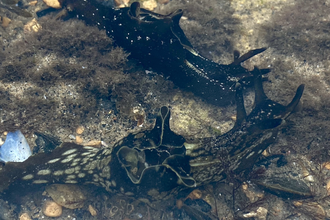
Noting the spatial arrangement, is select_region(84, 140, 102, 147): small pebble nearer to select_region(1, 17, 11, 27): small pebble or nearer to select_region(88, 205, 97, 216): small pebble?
select_region(88, 205, 97, 216): small pebble

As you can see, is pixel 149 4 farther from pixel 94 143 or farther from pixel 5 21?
pixel 94 143

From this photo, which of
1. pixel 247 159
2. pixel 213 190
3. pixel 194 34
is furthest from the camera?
pixel 194 34

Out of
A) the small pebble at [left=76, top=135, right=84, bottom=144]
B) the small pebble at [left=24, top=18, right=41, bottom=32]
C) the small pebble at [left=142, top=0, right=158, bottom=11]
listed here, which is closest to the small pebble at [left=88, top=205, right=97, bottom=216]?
the small pebble at [left=76, top=135, right=84, bottom=144]

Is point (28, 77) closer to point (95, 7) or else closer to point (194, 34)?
point (95, 7)

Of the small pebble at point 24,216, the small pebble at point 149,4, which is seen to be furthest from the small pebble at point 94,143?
the small pebble at point 149,4

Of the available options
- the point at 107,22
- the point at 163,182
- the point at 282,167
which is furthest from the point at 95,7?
the point at 282,167

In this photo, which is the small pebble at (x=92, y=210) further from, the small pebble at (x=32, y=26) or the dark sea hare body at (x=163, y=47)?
the small pebble at (x=32, y=26)
